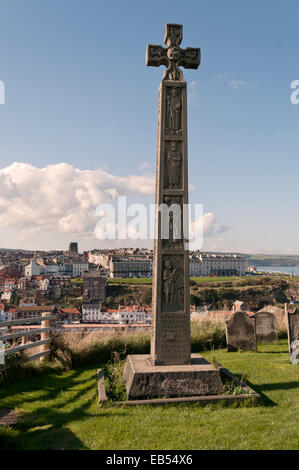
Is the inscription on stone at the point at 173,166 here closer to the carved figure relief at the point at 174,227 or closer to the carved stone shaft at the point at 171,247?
the carved stone shaft at the point at 171,247

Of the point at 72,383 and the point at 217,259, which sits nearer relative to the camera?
the point at 72,383

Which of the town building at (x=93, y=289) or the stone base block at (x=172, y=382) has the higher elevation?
the stone base block at (x=172, y=382)

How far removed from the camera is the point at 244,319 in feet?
34.5

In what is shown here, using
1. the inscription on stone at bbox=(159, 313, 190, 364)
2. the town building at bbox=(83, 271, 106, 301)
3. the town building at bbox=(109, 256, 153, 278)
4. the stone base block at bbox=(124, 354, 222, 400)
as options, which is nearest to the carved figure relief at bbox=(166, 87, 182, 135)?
the inscription on stone at bbox=(159, 313, 190, 364)

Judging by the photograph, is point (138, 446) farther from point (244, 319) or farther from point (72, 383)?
point (244, 319)

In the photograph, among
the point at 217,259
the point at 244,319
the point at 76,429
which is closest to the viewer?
the point at 76,429

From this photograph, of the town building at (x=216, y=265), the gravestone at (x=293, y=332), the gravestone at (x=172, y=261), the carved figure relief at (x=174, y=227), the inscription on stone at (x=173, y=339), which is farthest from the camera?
the town building at (x=216, y=265)

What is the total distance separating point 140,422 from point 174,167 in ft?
16.3

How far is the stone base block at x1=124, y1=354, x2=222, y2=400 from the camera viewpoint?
20.1 feet

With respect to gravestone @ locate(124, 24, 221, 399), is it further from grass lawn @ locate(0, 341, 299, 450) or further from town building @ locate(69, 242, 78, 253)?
Result: town building @ locate(69, 242, 78, 253)

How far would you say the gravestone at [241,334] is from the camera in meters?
10.5

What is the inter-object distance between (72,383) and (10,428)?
254 cm

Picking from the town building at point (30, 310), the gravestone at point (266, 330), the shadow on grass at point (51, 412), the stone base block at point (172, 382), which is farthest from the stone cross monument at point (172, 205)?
the town building at point (30, 310)
